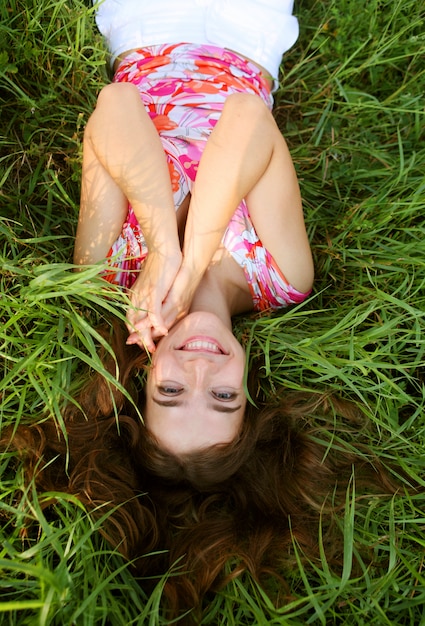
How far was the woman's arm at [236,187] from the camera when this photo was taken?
1929 mm

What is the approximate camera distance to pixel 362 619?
1796 millimetres

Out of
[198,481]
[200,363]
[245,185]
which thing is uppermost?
[245,185]

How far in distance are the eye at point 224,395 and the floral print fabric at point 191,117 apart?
0.57 m

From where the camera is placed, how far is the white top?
2.38 metres

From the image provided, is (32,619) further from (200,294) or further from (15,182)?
(15,182)

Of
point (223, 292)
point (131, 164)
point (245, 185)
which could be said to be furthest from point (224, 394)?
point (131, 164)

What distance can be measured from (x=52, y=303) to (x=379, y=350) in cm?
126

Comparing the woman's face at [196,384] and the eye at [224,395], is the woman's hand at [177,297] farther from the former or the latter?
the eye at [224,395]

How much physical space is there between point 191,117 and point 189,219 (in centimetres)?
61

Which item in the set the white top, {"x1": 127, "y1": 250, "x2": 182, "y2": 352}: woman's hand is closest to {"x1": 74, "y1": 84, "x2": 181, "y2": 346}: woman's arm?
{"x1": 127, "y1": 250, "x2": 182, "y2": 352}: woman's hand

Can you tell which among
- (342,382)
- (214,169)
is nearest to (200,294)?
(214,169)

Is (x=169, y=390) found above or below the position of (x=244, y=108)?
below

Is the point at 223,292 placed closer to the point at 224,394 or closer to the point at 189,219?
the point at 189,219

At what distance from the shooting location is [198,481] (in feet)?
6.82
